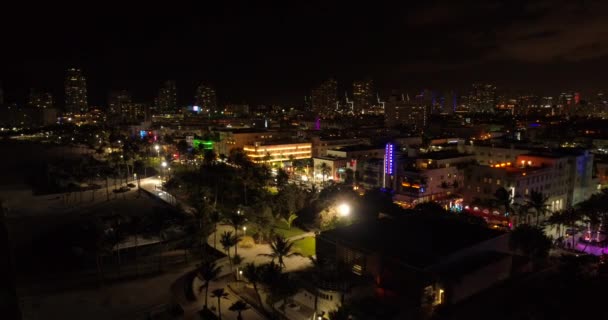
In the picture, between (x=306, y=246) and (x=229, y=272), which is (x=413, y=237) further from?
(x=229, y=272)

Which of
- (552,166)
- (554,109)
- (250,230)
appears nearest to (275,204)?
(250,230)

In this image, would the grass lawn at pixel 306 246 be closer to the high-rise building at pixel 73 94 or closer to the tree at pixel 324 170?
the tree at pixel 324 170

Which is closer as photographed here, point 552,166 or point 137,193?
point 552,166

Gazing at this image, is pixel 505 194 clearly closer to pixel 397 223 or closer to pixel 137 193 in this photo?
pixel 397 223

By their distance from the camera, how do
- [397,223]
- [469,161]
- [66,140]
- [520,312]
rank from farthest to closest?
[66,140], [469,161], [397,223], [520,312]

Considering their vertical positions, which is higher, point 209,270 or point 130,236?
point 209,270

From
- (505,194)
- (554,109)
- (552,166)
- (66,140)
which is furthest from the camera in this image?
(554,109)

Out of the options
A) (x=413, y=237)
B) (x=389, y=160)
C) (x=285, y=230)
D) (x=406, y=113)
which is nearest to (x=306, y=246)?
(x=285, y=230)
